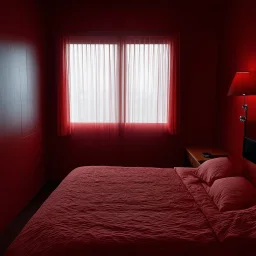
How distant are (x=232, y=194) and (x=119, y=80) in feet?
8.82

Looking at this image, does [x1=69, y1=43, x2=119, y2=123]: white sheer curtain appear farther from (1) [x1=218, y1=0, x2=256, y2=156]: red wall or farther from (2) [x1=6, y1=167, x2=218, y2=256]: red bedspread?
(2) [x1=6, y1=167, x2=218, y2=256]: red bedspread

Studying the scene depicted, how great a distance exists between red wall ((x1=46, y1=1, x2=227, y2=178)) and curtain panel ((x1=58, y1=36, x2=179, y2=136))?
0.55 feet

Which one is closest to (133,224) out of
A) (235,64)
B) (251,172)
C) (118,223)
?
(118,223)

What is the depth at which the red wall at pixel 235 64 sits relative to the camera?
10.4ft

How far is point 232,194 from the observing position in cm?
223

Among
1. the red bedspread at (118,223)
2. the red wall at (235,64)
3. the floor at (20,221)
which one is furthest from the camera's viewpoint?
the red wall at (235,64)

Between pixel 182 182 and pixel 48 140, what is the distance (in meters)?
2.56

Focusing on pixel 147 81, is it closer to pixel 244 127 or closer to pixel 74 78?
pixel 74 78

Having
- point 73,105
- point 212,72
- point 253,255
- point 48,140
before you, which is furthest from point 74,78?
point 253,255

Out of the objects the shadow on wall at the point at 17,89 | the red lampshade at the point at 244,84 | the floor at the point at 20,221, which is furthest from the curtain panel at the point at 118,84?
the red lampshade at the point at 244,84

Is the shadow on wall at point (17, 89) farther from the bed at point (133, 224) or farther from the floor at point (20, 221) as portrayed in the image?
the bed at point (133, 224)

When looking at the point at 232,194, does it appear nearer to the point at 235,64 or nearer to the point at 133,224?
the point at 133,224

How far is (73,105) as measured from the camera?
446 cm

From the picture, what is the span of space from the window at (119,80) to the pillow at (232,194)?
7.03ft
